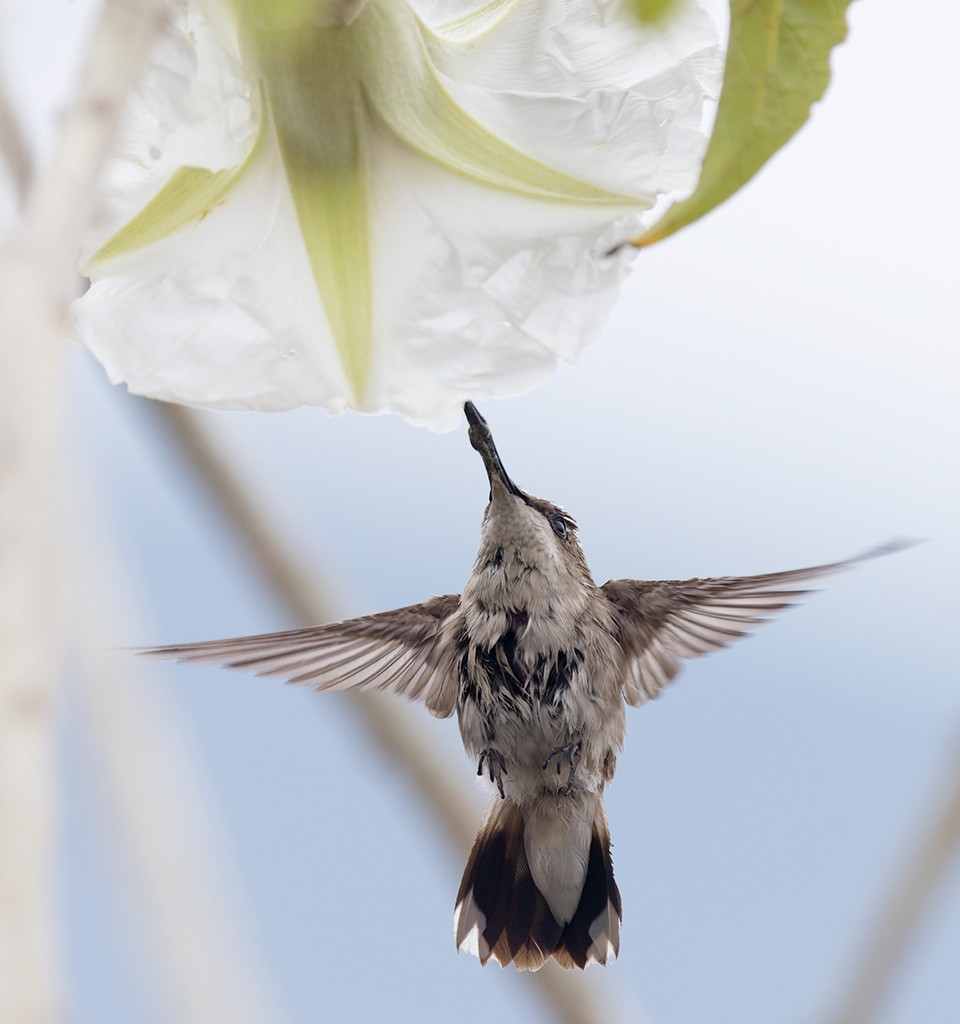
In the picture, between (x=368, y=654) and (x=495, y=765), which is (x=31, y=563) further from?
(x=495, y=765)

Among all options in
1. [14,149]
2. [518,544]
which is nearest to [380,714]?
[518,544]

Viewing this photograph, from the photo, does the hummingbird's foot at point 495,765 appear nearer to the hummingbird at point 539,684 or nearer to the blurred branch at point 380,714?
the hummingbird at point 539,684

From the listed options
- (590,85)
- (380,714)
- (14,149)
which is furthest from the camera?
(380,714)

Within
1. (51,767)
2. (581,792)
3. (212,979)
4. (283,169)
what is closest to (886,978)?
(581,792)

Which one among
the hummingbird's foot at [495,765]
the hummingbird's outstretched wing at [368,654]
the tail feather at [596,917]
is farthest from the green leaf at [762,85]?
the tail feather at [596,917]

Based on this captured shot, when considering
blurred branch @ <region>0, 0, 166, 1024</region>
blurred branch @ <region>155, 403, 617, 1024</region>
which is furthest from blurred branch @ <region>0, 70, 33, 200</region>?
blurred branch @ <region>0, 0, 166, 1024</region>

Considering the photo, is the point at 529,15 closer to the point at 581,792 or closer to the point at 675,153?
the point at 675,153

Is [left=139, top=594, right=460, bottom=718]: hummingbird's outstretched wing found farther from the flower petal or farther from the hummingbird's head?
the flower petal
